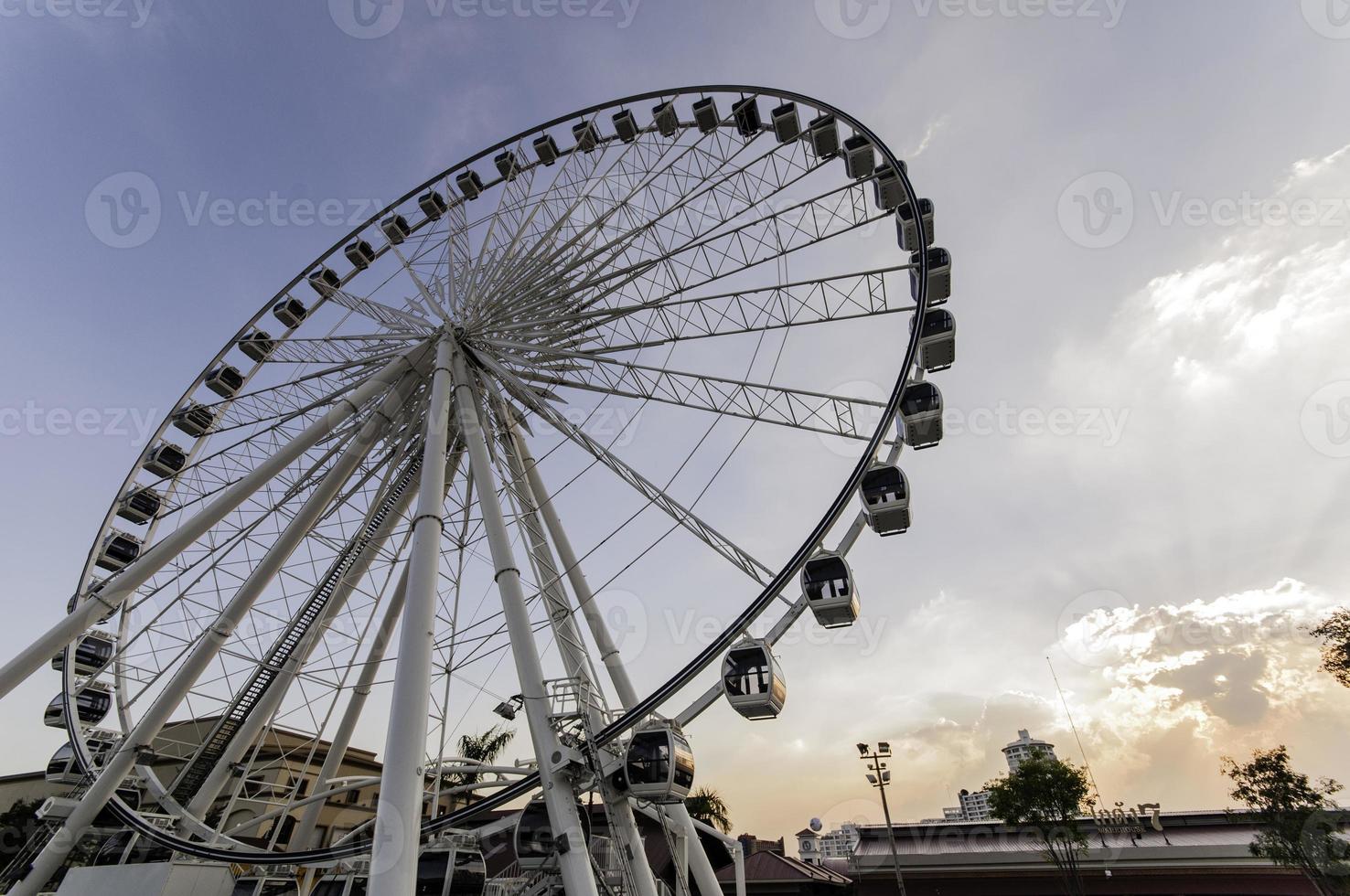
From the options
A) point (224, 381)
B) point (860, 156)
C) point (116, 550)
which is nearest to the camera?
point (860, 156)

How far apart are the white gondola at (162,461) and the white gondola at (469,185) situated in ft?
43.5

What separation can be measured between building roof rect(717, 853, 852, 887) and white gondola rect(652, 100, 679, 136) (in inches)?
1063

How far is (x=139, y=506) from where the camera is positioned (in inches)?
900

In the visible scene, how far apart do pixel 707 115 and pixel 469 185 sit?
894cm

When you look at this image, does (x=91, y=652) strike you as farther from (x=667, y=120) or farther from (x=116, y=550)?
(x=667, y=120)

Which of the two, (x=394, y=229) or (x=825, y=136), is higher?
(x=394, y=229)

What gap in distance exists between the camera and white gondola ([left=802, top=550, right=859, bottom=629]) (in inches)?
511

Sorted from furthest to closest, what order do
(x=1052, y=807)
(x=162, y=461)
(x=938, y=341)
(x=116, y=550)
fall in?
1. (x=1052, y=807)
2. (x=162, y=461)
3. (x=116, y=550)
4. (x=938, y=341)

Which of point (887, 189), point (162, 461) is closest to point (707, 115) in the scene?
point (887, 189)

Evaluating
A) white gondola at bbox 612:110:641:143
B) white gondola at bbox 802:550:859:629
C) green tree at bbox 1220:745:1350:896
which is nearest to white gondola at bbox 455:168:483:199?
white gondola at bbox 612:110:641:143

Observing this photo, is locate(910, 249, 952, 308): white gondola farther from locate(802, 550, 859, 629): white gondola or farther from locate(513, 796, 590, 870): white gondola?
locate(513, 796, 590, 870): white gondola

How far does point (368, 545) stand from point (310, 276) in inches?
452

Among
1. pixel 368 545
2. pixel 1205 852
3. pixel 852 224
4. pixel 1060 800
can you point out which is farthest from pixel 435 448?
pixel 1205 852

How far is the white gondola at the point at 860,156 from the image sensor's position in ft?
64.8
